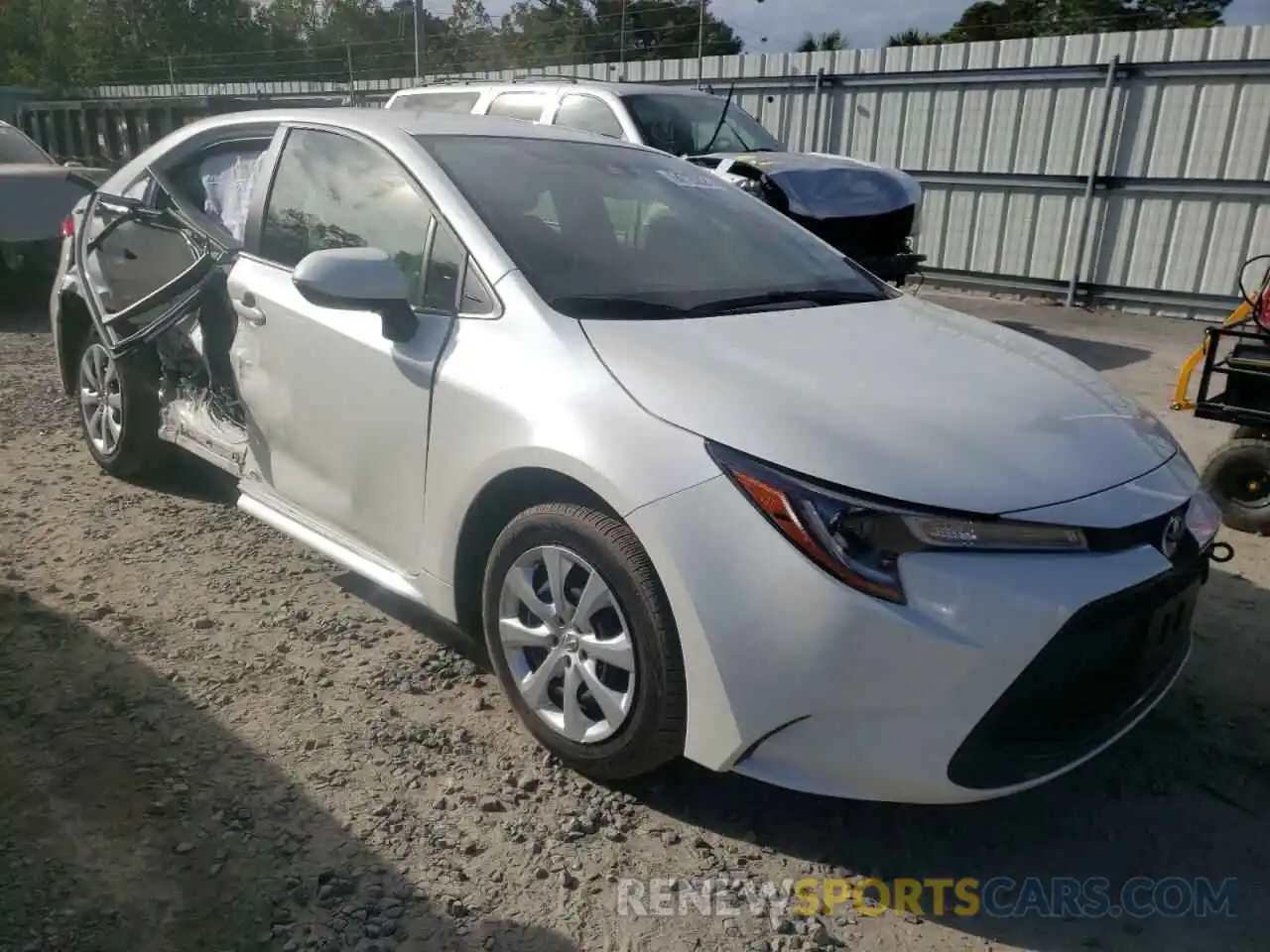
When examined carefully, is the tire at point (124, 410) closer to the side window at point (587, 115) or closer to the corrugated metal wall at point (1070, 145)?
the side window at point (587, 115)

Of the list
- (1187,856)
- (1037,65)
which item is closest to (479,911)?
(1187,856)

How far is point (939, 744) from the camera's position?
2102 mm

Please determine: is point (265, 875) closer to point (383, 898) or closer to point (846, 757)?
point (383, 898)

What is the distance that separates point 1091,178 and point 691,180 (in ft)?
26.4

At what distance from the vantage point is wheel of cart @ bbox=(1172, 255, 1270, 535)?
14.2ft

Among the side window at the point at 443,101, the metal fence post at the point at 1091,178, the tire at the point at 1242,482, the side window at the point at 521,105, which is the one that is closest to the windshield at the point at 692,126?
the side window at the point at 521,105

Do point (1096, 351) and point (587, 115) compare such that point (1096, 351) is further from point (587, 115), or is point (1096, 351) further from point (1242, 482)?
point (587, 115)

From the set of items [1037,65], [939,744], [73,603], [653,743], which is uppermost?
[1037,65]

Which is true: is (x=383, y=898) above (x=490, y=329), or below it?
below

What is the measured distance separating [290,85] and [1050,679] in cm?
2328

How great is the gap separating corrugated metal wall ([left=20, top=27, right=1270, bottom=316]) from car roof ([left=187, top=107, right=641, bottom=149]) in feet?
26.5

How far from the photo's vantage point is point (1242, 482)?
14.9ft

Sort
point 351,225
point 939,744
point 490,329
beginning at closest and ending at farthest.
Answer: point 939,744, point 490,329, point 351,225

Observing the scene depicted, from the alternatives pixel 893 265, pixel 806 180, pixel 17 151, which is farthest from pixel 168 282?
pixel 17 151
